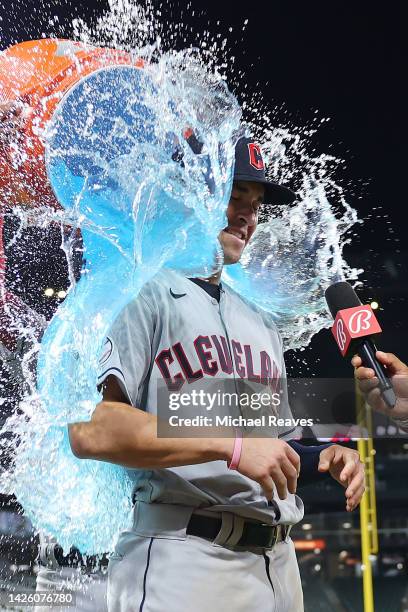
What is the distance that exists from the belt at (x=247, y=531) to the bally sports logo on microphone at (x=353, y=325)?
43 centimetres

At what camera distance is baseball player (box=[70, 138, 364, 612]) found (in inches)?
49.3

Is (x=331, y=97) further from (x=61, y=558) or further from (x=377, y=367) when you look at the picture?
(x=377, y=367)

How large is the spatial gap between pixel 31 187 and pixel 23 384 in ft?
3.02

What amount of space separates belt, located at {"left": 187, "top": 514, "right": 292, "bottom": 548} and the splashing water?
0.98 feet

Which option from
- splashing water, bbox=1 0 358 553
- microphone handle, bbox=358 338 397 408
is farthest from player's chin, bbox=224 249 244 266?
microphone handle, bbox=358 338 397 408

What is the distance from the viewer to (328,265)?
2.20m

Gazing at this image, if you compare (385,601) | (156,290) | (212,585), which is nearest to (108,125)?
(156,290)

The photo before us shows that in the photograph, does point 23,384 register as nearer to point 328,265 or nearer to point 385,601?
point 328,265

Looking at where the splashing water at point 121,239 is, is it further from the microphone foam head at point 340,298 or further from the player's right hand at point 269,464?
the player's right hand at point 269,464

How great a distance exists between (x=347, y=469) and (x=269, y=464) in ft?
1.10

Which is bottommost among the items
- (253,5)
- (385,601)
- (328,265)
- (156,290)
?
(385,601)

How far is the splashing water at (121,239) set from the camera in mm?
1609

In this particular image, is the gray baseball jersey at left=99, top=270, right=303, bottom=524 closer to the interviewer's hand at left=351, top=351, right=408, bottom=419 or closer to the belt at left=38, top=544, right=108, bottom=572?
the interviewer's hand at left=351, top=351, right=408, bottom=419

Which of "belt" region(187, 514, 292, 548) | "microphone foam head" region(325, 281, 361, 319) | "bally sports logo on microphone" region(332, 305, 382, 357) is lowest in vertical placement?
"belt" region(187, 514, 292, 548)
